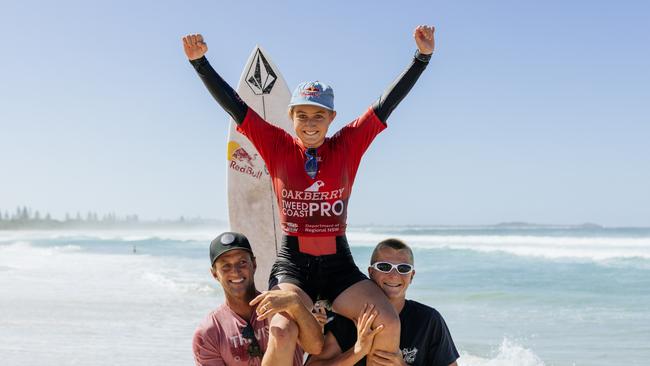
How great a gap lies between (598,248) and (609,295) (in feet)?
41.3

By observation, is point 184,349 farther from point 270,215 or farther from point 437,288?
point 437,288

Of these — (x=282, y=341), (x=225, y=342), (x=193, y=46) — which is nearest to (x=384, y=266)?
(x=282, y=341)

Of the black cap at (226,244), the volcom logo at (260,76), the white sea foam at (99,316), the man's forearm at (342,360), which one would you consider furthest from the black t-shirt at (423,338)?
the white sea foam at (99,316)

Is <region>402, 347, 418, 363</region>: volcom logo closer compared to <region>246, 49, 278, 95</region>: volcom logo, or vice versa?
<region>402, 347, 418, 363</region>: volcom logo

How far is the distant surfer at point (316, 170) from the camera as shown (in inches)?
120

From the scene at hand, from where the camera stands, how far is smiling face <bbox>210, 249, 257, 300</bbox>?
3.18 metres

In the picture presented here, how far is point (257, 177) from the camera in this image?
5656 millimetres

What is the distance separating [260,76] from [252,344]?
3310 mm

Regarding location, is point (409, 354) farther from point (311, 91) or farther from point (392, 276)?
point (311, 91)

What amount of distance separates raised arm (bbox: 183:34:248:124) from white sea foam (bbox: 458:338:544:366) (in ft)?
15.0

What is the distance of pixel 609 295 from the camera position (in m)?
11.8

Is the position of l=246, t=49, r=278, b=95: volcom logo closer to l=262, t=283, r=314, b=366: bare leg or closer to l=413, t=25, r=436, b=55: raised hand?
l=413, t=25, r=436, b=55: raised hand

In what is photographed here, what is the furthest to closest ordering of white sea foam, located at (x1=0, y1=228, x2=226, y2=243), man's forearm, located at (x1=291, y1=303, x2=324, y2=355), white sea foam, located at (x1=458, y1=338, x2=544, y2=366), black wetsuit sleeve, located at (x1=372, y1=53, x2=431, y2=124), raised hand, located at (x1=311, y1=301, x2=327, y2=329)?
1. white sea foam, located at (x1=0, y1=228, x2=226, y2=243)
2. white sea foam, located at (x1=458, y1=338, x2=544, y2=366)
3. black wetsuit sleeve, located at (x1=372, y1=53, x2=431, y2=124)
4. raised hand, located at (x1=311, y1=301, x2=327, y2=329)
5. man's forearm, located at (x1=291, y1=303, x2=324, y2=355)

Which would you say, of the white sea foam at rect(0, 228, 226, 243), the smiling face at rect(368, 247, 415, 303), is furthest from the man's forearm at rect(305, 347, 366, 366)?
the white sea foam at rect(0, 228, 226, 243)
